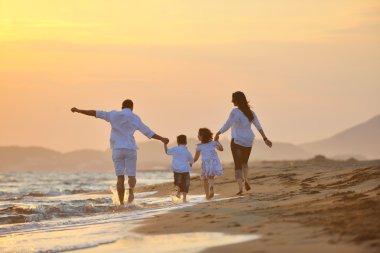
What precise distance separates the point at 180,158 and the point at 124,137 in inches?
69.3

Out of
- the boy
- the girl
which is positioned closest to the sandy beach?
the girl

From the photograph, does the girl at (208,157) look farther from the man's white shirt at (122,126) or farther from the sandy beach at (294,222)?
the sandy beach at (294,222)

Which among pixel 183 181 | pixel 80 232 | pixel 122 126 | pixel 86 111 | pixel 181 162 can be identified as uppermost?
pixel 86 111

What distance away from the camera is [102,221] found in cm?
1080

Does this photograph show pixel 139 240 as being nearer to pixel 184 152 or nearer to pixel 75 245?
pixel 75 245

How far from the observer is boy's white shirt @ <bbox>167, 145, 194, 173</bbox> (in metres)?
16.0

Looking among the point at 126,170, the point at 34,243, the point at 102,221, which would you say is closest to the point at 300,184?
the point at 126,170

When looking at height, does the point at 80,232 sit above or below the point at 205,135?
below

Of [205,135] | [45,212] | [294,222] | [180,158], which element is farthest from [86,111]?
[294,222]

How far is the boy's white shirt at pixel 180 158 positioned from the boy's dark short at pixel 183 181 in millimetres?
94

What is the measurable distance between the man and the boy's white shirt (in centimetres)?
122

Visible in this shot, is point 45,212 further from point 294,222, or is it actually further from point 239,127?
point 294,222

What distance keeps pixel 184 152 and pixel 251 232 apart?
844 centimetres

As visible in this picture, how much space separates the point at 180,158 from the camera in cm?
1602
